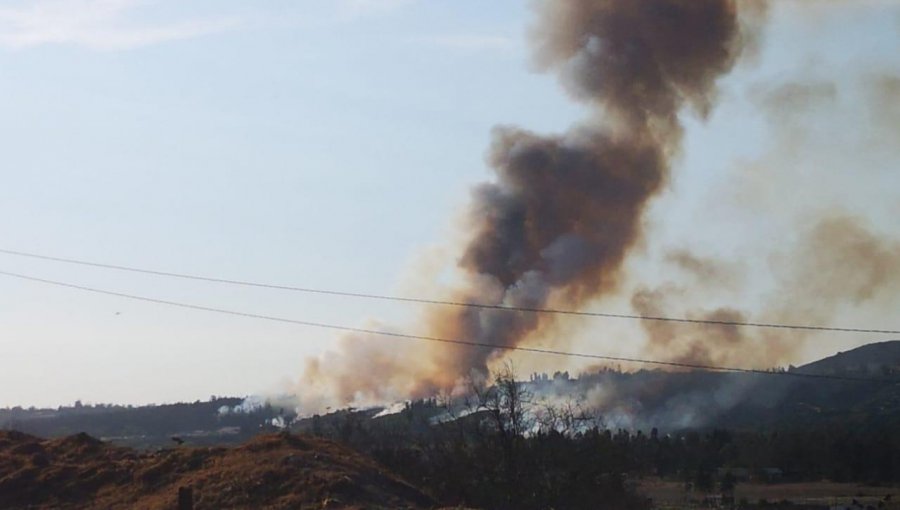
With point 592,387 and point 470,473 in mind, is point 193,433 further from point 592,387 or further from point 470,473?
point 470,473

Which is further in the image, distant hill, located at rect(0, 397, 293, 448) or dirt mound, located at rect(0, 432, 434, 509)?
distant hill, located at rect(0, 397, 293, 448)

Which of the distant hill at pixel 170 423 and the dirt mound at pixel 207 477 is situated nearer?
the dirt mound at pixel 207 477

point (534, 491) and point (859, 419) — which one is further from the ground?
point (859, 419)

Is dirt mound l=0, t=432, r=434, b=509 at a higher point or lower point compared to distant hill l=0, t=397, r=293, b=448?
lower

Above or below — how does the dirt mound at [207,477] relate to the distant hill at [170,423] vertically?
below

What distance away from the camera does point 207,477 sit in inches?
1927

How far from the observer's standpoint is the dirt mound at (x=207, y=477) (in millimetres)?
46094

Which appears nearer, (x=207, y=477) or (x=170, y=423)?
(x=207, y=477)

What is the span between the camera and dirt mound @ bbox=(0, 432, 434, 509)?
46.1 m

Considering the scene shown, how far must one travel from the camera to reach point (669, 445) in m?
137

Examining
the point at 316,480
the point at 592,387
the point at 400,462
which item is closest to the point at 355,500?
the point at 316,480

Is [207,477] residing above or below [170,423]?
below

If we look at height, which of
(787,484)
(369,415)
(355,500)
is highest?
(369,415)

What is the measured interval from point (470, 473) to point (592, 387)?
129m
